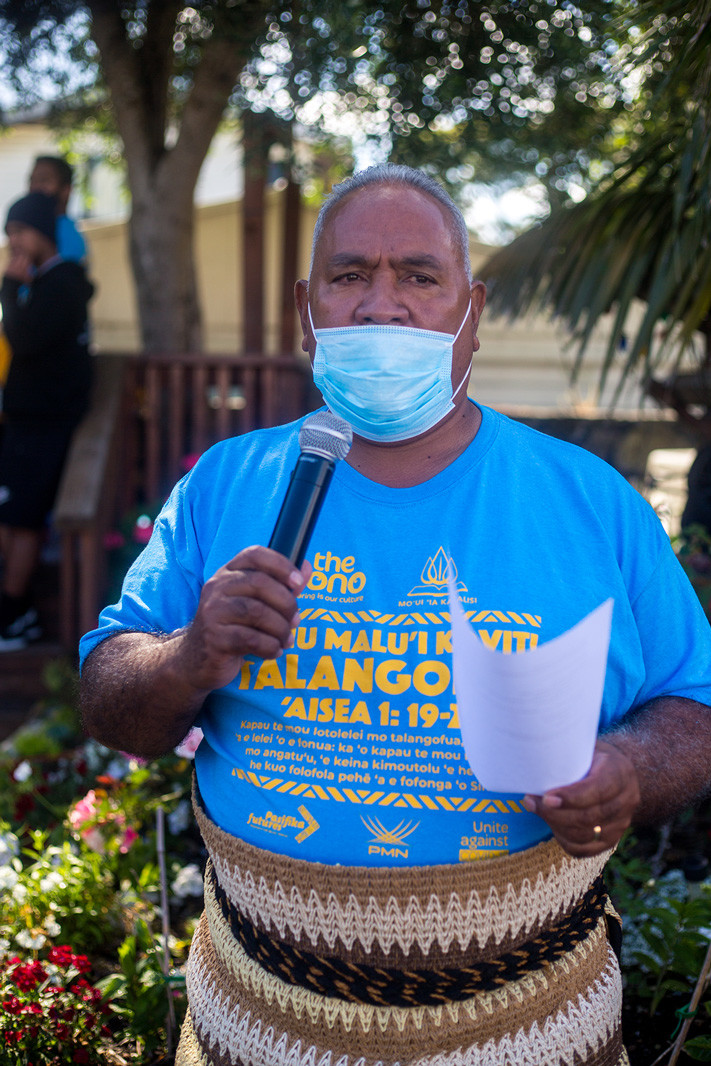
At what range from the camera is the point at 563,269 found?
4215 millimetres

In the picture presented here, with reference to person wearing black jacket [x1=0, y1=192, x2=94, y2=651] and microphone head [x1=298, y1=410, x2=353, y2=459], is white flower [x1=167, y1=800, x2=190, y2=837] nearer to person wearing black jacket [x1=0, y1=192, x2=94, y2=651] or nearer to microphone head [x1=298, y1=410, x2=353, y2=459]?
microphone head [x1=298, y1=410, x2=353, y2=459]

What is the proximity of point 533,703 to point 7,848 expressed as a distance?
7.18 ft

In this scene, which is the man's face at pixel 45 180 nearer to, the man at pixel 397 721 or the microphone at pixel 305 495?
the man at pixel 397 721

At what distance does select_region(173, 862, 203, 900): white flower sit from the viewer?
2.84 metres

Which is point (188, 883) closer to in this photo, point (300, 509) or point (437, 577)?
point (437, 577)

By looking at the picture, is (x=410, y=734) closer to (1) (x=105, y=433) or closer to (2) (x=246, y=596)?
(2) (x=246, y=596)

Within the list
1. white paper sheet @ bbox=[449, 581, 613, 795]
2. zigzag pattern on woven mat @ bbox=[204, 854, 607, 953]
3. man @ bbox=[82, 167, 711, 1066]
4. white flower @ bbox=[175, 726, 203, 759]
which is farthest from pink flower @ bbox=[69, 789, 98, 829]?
white paper sheet @ bbox=[449, 581, 613, 795]

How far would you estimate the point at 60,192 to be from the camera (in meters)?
5.44

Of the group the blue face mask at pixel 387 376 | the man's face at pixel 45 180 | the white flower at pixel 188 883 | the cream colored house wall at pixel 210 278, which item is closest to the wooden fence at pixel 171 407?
the man's face at pixel 45 180

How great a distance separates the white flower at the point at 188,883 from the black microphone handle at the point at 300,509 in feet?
6.21

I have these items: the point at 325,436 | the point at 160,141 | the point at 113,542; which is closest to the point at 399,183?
the point at 325,436

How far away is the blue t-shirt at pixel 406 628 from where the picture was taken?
1.55 meters

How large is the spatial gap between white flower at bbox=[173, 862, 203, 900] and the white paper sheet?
1.90 meters

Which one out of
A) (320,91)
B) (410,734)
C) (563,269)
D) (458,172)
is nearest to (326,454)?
(410,734)
